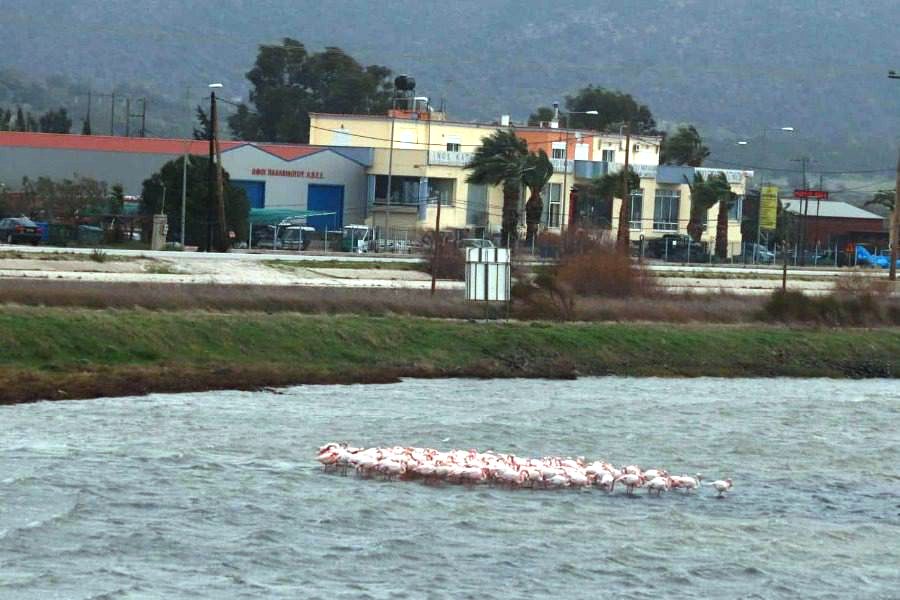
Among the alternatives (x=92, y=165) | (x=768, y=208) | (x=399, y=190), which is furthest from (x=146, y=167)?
(x=768, y=208)

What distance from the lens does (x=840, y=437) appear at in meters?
31.1

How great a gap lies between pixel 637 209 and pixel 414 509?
335 ft

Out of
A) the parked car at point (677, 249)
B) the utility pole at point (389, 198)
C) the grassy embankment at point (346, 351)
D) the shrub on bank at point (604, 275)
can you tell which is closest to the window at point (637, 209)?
the parked car at point (677, 249)

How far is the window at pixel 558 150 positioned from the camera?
12406cm

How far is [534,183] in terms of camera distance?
102500 mm

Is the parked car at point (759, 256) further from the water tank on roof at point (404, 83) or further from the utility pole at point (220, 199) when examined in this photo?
the utility pole at point (220, 199)

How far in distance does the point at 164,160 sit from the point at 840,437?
8217 centimetres

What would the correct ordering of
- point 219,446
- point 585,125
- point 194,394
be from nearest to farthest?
point 219,446
point 194,394
point 585,125

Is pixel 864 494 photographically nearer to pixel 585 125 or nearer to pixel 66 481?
pixel 66 481

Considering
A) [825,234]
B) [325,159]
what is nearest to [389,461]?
[325,159]

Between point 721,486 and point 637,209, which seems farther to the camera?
point 637,209

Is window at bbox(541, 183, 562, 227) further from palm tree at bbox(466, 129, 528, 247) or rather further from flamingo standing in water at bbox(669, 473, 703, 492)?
flamingo standing in water at bbox(669, 473, 703, 492)

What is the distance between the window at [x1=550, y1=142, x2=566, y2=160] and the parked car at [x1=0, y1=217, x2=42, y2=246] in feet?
166

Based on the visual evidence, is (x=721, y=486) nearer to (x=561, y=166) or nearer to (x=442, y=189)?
(x=442, y=189)
